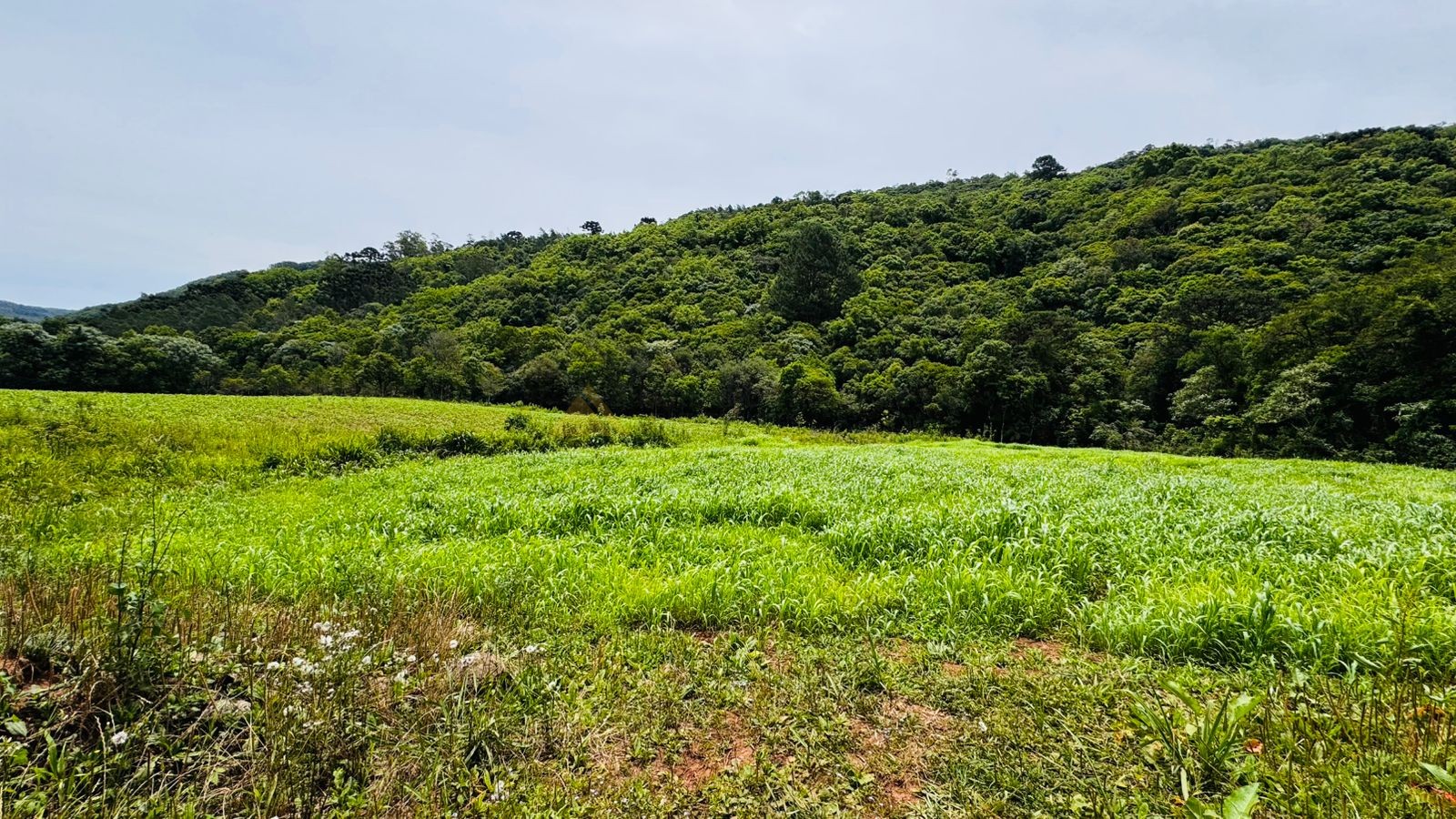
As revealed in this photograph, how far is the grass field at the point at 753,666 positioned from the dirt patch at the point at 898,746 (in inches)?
0.9

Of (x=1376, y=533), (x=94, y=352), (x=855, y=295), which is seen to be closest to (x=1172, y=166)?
(x=855, y=295)

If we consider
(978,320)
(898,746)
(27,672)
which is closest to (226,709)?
(27,672)

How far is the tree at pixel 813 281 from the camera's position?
7319cm

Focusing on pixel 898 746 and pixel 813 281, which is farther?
pixel 813 281

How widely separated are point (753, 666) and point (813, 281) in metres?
73.2

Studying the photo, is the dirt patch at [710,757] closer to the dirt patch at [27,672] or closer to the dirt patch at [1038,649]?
the dirt patch at [1038,649]

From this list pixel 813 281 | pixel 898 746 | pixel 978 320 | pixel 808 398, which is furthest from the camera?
pixel 813 281

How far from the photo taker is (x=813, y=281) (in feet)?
→ 241

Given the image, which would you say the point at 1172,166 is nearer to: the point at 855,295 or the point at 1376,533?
the point at 855,295

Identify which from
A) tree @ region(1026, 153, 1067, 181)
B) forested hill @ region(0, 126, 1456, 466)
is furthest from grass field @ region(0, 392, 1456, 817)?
tree @ region(1026, 153, 1067, 181)

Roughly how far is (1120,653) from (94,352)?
2915 inches

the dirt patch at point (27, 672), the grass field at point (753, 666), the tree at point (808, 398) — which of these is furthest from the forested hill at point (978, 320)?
the dirt patch at point (27, 672)

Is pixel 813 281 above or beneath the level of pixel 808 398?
above

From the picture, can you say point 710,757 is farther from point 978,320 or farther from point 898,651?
point 978,320
